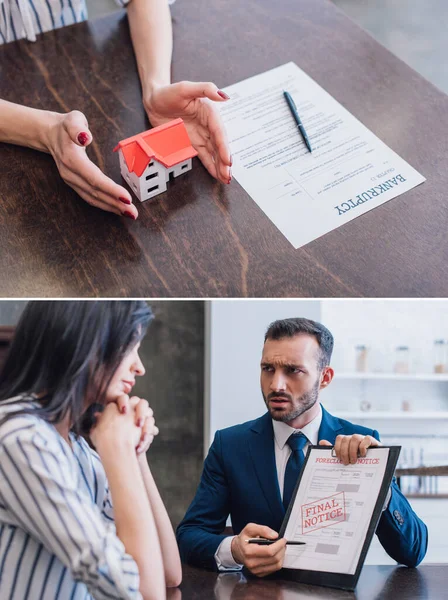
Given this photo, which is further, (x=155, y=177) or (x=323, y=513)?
(x=155, y=177)

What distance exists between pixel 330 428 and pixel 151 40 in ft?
2.87

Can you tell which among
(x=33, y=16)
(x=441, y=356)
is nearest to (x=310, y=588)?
(x=441, y=356)

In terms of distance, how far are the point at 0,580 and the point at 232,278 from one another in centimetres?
51

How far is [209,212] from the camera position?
1.05 m

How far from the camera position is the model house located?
1043 mm

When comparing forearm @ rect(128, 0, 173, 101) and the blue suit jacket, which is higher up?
forearm @ rect(128, 0, 173, 101)

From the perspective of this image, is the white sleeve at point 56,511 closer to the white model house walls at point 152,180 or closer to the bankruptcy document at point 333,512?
the bankruptcy document at point 333,512

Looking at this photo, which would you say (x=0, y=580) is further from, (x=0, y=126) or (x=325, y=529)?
(x=0, y=126)

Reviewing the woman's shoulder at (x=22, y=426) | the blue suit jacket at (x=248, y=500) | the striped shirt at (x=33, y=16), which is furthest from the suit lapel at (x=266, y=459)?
the striped shirt at (x=33, y=16)

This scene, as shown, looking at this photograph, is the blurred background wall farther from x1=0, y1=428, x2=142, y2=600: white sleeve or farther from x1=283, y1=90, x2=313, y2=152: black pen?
x1=0, y1=428, x2=142, y2=600: white sleeve

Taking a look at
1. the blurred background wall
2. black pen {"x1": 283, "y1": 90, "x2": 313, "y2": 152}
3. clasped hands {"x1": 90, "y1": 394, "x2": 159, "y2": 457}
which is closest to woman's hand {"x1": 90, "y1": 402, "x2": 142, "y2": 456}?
clasped hands {"x1": 90, "y1": 394, "x2": 159, "y2": 457}

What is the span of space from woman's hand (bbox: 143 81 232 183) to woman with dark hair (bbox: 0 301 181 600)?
32 centimetres

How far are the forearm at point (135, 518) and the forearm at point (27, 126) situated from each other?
608 millimetres

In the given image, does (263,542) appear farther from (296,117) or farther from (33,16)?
(33,16)
